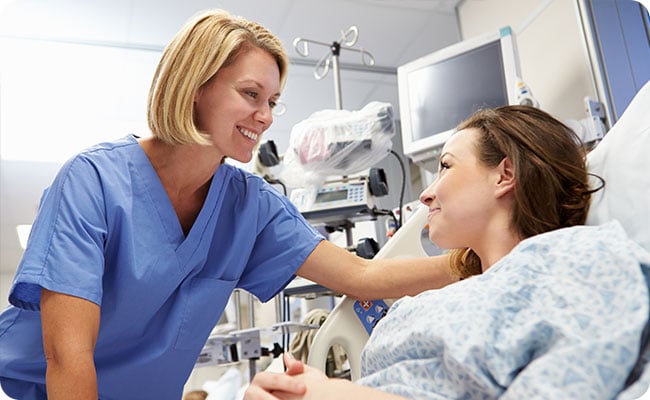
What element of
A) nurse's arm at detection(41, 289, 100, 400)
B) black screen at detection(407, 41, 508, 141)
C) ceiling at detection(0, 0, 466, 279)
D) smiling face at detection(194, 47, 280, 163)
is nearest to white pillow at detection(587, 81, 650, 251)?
smiling face at detection(194, 47, 280, 163)

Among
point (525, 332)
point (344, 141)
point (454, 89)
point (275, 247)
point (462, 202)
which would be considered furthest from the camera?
point (454, 89)

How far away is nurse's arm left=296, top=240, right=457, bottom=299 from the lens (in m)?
1.28

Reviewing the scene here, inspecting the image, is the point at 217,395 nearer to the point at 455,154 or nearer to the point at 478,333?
the point at 455,154

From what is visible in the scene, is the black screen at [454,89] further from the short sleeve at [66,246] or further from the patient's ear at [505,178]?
the short sleeve at [66,246]

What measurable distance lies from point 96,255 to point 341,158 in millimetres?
1190

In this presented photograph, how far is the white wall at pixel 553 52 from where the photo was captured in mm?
2357

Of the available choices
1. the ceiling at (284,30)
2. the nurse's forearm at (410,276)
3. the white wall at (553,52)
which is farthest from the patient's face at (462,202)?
the ceiling at (284,30)

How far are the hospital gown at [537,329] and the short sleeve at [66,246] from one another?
0.57 m

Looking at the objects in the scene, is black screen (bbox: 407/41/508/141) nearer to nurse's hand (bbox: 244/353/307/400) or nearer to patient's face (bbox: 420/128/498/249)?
patient's face (bbox: 420/128/498/249)

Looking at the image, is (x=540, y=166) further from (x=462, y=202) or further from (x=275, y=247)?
(x=275, y=247)

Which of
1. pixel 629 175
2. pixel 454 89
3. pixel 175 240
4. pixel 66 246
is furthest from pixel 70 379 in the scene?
pixel 454 89

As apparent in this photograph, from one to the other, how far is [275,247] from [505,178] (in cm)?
60

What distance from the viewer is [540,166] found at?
1039 millimetres

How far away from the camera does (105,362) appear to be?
1.24m
